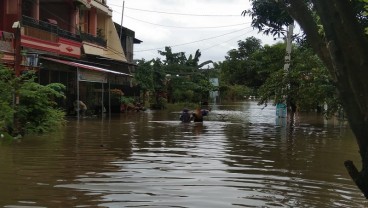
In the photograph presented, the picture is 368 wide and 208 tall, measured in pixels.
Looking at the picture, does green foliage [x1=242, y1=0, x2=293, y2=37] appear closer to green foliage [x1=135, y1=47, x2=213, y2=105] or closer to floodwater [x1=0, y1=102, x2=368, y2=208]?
floodwater [x1=0, y1=102, x2=368, y2=208]

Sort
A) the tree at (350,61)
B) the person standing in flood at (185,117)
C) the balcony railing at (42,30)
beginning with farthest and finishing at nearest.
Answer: the person standing in flood at (185,117) → the balcony railing at (42,30) → the tree at (350,61)

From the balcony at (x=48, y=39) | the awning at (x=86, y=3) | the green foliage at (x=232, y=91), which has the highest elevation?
the awning at (x=86, y=3)

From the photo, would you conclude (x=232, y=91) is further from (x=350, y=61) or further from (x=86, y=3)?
(x=350, y=61)

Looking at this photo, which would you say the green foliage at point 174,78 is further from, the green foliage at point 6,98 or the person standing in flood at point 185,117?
the green foliage at point 6,98

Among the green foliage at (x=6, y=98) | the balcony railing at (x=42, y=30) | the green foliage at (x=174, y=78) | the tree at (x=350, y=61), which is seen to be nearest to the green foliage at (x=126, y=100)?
the green foliage at (x=174, y=78)

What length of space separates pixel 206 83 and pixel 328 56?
50.9 m

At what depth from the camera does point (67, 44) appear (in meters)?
26.8

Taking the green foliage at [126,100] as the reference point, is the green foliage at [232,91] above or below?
above

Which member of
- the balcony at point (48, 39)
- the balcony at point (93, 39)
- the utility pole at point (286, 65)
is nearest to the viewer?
the balcony at point (48, 39)

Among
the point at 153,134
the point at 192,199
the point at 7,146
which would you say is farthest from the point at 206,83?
the point at 192,199

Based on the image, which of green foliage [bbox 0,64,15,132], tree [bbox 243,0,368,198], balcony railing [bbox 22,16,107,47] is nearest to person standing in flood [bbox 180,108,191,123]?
balcony railing [bbox 22,16,107,47]

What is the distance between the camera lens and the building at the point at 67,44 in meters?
22.1

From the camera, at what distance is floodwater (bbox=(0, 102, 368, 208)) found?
6.72m

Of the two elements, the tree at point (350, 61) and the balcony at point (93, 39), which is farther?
the balcony at point (93, 39)
